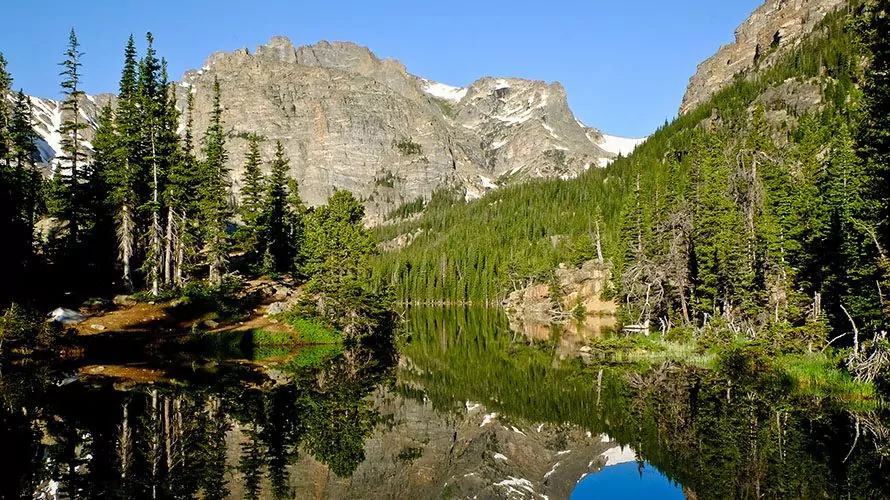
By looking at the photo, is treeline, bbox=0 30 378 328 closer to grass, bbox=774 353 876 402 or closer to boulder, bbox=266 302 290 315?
boulder, bbox=266 302 290 315

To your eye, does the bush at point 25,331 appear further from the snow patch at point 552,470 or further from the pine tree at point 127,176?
the snow patch at point 552,470

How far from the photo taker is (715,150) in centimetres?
5375

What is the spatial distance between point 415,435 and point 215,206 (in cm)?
3733

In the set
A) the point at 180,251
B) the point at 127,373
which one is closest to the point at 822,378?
the point at 127,373

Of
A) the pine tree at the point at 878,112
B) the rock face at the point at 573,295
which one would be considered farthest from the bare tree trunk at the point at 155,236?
the rock face at the point at 573,295

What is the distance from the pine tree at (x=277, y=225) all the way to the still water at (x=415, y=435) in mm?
32479

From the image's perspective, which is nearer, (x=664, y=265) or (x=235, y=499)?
(x=235, y=499)

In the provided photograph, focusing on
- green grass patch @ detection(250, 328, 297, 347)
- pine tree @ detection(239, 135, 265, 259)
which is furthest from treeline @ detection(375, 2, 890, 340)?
pine tree @ detection(239, 135, 265, 259)

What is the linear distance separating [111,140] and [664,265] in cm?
4632

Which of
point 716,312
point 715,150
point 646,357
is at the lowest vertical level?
point 646,357

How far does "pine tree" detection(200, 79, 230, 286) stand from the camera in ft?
165

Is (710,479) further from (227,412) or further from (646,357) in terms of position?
(646,357)

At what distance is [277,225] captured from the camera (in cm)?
6800

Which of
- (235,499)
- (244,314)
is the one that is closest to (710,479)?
(235,499)
